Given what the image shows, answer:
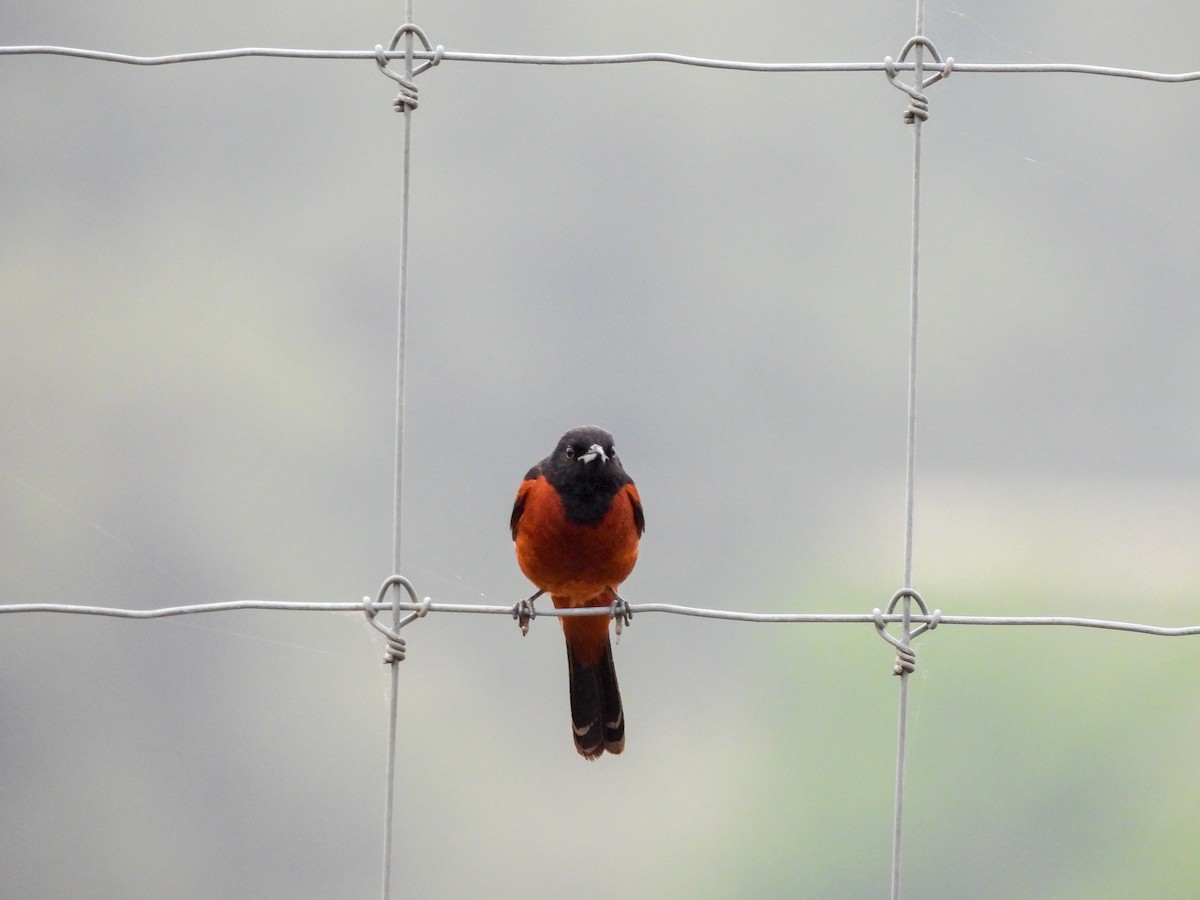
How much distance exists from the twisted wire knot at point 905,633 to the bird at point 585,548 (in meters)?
0.86

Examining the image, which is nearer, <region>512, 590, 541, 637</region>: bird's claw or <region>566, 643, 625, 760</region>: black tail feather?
<region>512, 590, 541, 637</region>: bird's claw

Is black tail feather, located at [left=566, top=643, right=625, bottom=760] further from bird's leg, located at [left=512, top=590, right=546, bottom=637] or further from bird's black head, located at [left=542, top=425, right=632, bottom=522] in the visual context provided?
bird's black head, located at [left=542, top=425, right=632, bottom=522]

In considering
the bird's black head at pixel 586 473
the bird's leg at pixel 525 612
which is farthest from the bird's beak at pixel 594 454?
the bird's leg at pixel 525 612

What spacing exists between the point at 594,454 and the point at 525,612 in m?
0.53

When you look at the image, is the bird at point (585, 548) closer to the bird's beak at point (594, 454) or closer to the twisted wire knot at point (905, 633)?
the bird's beak at point (594, 454)

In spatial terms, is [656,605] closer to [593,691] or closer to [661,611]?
[661,611]

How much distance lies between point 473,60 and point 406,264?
37 cm

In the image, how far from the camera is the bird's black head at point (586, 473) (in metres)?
2.84

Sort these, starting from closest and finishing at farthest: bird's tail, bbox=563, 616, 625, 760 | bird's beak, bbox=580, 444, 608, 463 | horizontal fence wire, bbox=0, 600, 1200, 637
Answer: horizontal fence wire, bbox=0, 600, 1200, 637 < bird's beak, bbox=580, 444, 608, 463 < bird's tail, bbox=563, 616, 625, 760

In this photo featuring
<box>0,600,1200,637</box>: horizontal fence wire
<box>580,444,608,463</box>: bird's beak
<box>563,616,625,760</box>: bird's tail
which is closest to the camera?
<box>0,600,1200,637</box>: horizontal fence wire

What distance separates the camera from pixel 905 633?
82.8 inches

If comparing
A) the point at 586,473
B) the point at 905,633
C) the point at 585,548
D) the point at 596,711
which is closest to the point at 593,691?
the point at 596,711

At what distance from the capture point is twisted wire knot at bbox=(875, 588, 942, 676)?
82.1 inches

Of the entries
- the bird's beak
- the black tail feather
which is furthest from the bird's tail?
the bird's beak
